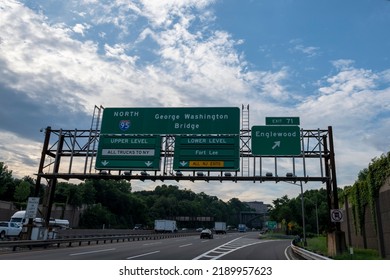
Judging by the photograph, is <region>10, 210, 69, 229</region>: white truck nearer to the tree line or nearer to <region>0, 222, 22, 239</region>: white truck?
<region>0, 222, 22, 239</region>: white truck

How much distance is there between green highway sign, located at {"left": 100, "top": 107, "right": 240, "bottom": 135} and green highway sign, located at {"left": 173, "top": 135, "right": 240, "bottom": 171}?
54 centimetres

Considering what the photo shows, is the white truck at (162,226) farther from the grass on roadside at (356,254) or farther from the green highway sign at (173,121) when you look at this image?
the green highway sign at (173,121)

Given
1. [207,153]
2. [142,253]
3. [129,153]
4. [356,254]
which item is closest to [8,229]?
[129,153]

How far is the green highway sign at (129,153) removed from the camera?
24.8 m

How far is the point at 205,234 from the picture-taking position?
181 ft

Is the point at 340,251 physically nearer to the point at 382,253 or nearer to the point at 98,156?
the point at 382,253

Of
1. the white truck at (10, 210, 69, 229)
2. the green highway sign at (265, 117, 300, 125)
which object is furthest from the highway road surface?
the green highway sign at (265, 117, 300, 125)

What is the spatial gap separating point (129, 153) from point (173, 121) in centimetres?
370

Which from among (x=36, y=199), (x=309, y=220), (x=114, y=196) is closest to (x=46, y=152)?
(x=36, y=199)

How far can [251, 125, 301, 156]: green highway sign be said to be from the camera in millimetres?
24281

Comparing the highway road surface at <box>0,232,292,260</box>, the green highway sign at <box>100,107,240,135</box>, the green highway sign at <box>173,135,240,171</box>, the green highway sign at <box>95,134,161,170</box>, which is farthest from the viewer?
the green highway sign at <box>95,134,161,170</box>

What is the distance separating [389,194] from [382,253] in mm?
4111

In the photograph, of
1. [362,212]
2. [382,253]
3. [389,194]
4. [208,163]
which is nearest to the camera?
[389,194]

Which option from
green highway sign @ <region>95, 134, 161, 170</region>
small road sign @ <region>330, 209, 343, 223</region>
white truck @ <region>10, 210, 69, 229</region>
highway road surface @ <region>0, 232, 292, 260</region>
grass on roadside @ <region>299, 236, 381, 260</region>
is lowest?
highway road surface @ <region>0, 232, 292, 260</region>
